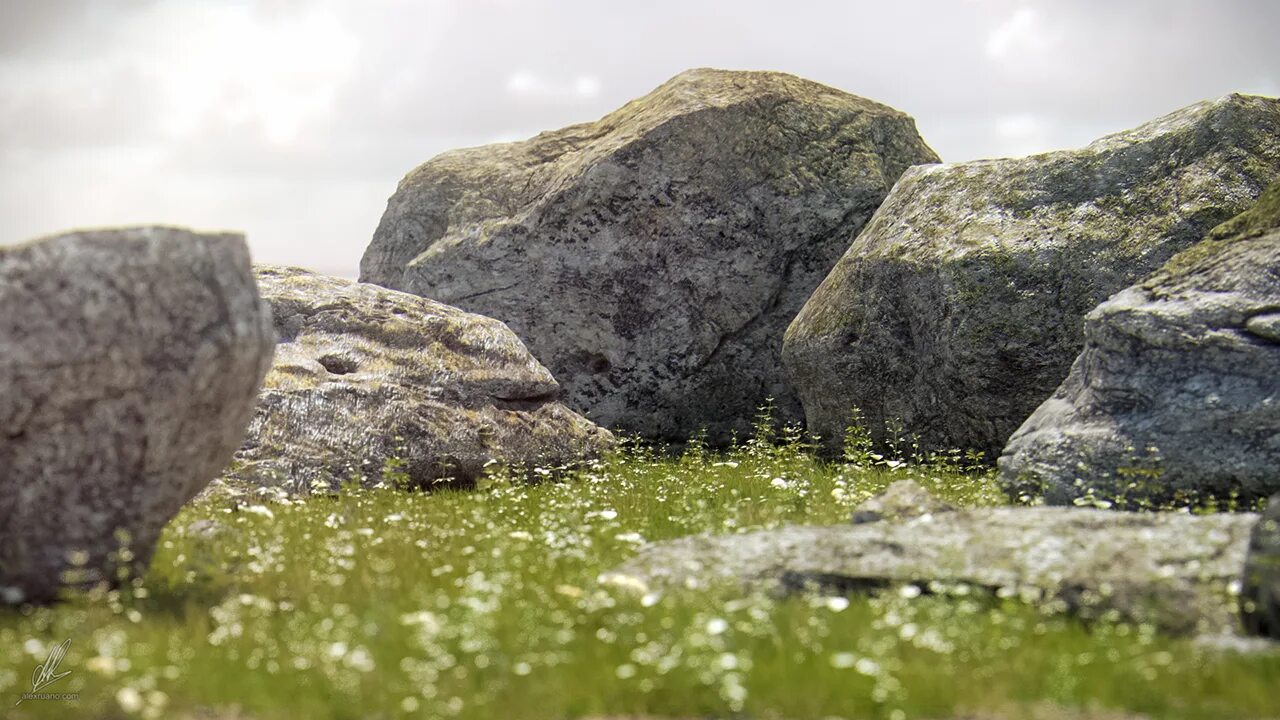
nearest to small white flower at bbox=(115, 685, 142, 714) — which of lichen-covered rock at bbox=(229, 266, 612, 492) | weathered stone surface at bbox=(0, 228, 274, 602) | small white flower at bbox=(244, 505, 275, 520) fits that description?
weathered stone surface at bbox=(0, 228, 274, 602)

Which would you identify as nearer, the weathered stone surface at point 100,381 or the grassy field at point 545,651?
the grassy field at point 545,651

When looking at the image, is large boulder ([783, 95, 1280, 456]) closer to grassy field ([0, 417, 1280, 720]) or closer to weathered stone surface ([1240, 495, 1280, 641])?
grassy field ([0, 417, 1280, 720])

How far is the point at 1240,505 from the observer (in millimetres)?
10375

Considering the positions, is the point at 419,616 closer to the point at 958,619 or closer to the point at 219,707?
the point at 219,707

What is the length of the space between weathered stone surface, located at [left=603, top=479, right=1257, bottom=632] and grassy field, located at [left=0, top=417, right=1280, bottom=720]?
0.23 metres

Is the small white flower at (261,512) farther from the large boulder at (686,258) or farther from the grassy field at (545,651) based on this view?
the large boulder at (686,258)

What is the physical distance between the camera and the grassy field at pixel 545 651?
5.68 m

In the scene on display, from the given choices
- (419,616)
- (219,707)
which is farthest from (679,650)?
(219,707)

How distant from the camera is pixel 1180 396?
1066 cm

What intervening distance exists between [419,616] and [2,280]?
3.50m

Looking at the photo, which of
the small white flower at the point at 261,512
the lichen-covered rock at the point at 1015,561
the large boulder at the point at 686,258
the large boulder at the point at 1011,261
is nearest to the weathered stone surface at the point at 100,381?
the small white flower at the point at 261,512
